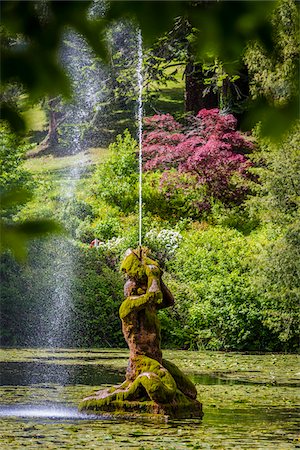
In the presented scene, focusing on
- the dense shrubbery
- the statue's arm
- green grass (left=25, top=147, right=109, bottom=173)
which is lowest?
the statue's arm

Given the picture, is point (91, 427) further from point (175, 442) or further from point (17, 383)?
point (17, 383)

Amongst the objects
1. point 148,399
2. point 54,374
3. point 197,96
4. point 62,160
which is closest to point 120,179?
point 197,96

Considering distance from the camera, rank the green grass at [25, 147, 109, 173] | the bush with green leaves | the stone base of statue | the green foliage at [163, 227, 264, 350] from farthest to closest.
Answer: the green grass at [25, 147, 109, 173] < the bush with green leaves < the green foliage at [163, 227, 264, 350] < the stone base of statue

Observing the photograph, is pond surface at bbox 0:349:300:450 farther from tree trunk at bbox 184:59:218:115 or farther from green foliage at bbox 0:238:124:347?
tree trunk at bbox 184:59:218:115

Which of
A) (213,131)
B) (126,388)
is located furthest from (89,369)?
(213,131)

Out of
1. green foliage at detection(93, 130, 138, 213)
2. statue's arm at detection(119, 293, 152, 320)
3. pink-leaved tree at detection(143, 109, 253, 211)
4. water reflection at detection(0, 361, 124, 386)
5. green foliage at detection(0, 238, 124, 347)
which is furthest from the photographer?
green foliage at detection(93, 130, 138, 213)

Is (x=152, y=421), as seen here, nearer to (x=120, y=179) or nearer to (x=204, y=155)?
(x=204, y=155)

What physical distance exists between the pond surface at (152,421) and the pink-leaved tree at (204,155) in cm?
796

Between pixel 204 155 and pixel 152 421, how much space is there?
15.7m

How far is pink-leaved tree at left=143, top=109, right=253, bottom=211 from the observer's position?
24953 mm

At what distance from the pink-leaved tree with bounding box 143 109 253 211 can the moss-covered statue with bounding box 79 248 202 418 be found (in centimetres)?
1411

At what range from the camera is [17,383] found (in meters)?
13.0

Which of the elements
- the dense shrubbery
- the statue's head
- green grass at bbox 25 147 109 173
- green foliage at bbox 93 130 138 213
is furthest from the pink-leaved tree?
the statue's head

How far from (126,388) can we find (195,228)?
14209 mm
